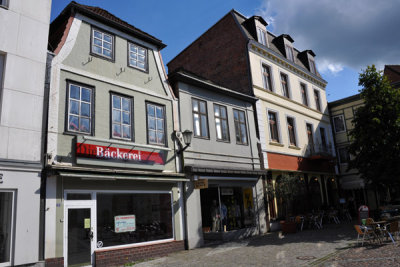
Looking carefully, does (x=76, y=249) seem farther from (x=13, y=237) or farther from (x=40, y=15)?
(x=40, y=15)

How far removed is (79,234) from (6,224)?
1978 mm

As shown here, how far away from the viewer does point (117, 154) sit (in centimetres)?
1070

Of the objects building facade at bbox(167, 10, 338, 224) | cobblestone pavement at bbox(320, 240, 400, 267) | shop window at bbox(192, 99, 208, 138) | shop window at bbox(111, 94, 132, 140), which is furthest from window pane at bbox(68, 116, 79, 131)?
building facade at bbox(167, 10, 338, 224)

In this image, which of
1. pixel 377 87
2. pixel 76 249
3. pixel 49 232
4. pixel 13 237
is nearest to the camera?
pixel 13 237

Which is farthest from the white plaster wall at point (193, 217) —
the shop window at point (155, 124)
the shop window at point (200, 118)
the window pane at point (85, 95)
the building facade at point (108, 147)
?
the window pane at point (85, 95)

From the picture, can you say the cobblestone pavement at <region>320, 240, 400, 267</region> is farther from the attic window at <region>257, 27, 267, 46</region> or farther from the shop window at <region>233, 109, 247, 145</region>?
the attic window at <region>257, 27, 267, 46</region>

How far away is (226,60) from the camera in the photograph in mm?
20672

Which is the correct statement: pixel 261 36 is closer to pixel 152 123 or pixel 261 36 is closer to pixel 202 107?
pixel 202 107

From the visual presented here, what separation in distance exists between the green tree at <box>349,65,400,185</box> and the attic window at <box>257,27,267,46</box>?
6.39 meters

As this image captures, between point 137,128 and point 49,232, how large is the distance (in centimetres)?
453

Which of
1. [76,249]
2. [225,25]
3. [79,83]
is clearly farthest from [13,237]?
[225,25]

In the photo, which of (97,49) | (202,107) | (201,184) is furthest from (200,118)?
(97,49)

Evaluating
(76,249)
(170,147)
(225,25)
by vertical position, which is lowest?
(76,249)

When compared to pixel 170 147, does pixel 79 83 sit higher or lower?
higher
